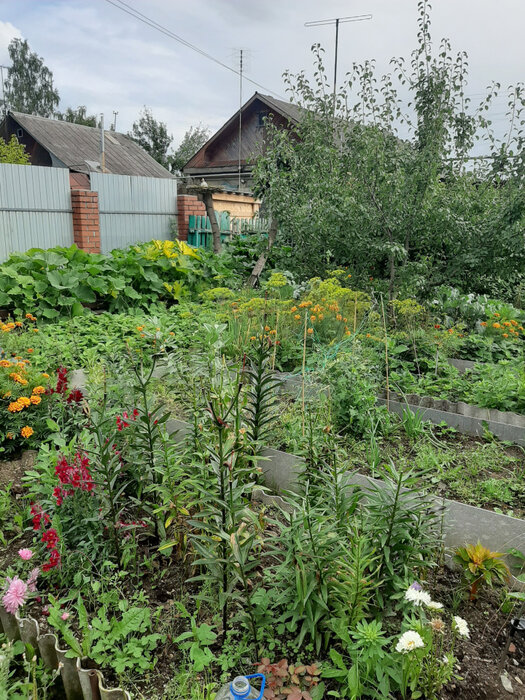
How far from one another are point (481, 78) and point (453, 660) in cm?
584

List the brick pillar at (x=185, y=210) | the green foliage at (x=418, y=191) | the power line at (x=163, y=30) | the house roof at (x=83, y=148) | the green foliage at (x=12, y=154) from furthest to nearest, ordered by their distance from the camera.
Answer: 1. the house roof at (x=83, y=148)
2. the green foliage at (x=12, y=154)
3. the power line at (x=163, y=30)
4. the brick pillar at (x=185, y=210)
5. the green foliage at (x=418, y=191)

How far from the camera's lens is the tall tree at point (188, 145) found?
123ft

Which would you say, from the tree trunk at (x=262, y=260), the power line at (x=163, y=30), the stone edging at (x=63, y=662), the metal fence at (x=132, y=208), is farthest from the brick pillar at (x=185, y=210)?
the stone edging at (x=63, y=662)

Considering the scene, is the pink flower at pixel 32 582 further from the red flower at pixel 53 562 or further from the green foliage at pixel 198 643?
the green foliage at pixel 198 643

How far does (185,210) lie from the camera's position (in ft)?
32.3

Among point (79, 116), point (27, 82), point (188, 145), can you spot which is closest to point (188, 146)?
point (188, 145)

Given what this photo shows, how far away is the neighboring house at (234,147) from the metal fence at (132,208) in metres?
10.9

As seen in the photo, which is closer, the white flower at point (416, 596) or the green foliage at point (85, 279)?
the white flower at point (416, 596)

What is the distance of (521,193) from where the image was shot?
5570mm

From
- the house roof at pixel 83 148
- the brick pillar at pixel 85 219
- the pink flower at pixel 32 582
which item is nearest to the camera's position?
the pink flower at pixel 32 582

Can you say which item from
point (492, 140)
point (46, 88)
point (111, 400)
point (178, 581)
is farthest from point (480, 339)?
point (46, 88)

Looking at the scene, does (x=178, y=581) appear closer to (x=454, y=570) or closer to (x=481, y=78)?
(x=454, y=570)

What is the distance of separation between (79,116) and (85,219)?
38091 millimetres

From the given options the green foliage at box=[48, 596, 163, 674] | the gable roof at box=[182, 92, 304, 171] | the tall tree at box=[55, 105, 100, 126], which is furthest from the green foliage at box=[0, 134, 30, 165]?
the green foliage at box=[48, 596, 163, 674]
